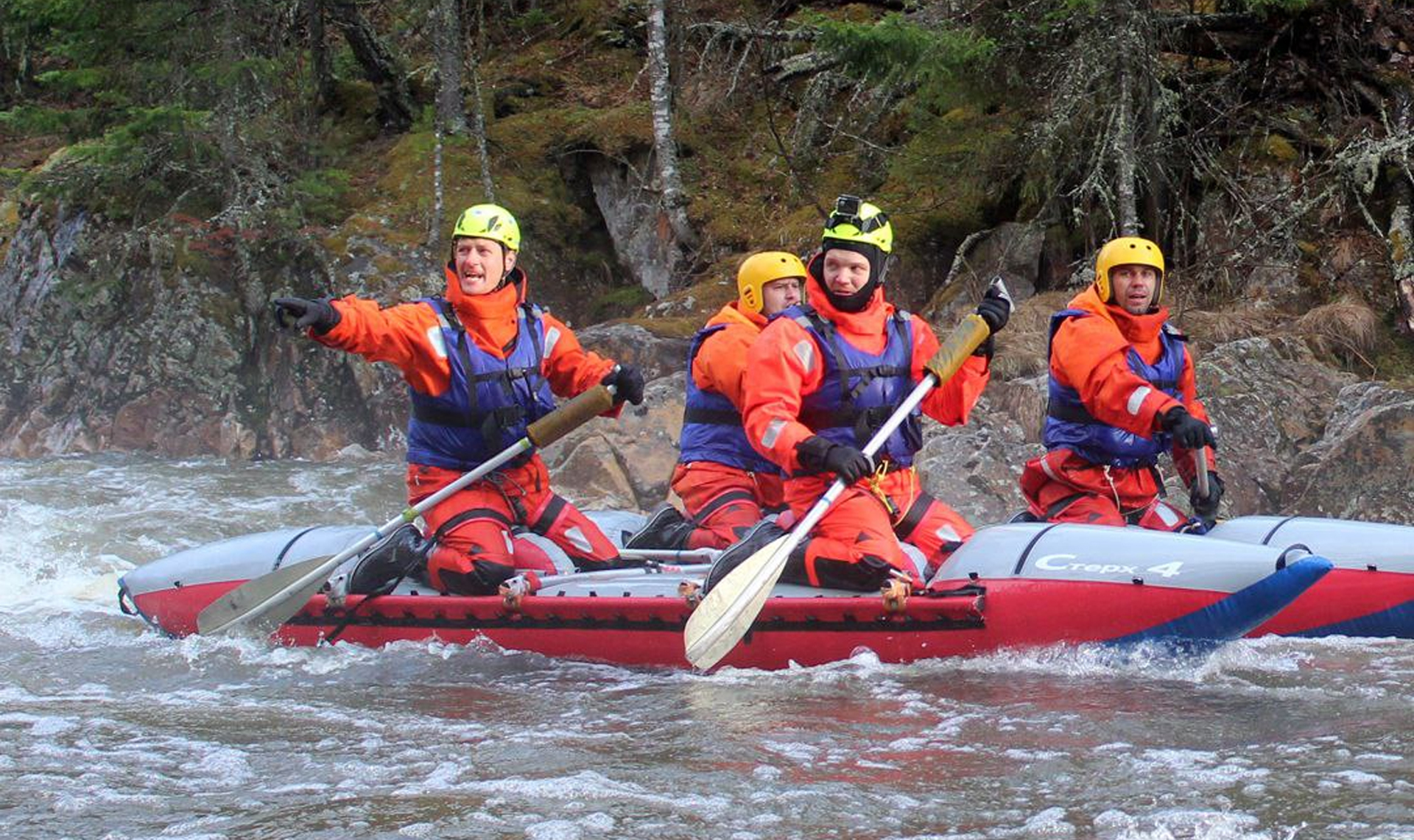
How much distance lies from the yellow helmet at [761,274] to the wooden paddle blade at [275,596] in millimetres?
2189

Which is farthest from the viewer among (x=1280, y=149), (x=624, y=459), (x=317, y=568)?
(x=1280, y=149)

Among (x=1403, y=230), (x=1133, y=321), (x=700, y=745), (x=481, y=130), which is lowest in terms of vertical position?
(x=700, y=745)

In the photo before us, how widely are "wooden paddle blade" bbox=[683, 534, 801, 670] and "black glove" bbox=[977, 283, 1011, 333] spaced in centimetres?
122

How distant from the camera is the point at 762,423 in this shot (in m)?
5.72

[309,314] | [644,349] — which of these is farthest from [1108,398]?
[644,349]

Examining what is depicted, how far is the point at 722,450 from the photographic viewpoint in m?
7.27

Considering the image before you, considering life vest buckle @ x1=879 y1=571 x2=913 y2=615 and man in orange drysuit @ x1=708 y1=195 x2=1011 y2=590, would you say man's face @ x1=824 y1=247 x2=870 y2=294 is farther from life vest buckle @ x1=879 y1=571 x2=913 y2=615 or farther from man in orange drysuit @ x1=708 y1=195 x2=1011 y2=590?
life vest buckle @ x1=879 y1=571 x2=913 y2=615

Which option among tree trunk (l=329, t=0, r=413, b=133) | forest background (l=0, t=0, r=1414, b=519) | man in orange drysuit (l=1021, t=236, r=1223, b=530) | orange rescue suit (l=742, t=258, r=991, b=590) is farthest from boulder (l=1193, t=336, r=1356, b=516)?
tree trunk (l=329, t=0, r=413, b=133)

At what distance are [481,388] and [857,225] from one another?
171 centimetres

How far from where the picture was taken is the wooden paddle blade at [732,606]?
5.36 meters

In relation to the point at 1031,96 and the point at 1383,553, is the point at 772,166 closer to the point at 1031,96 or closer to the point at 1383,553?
the point at 1031,96

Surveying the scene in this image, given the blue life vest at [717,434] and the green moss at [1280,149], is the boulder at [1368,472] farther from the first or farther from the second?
the blue life vest at [717,434]

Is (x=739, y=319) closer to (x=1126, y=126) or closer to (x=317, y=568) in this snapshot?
(x=317, y=568)

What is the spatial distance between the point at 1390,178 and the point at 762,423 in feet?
23.2
